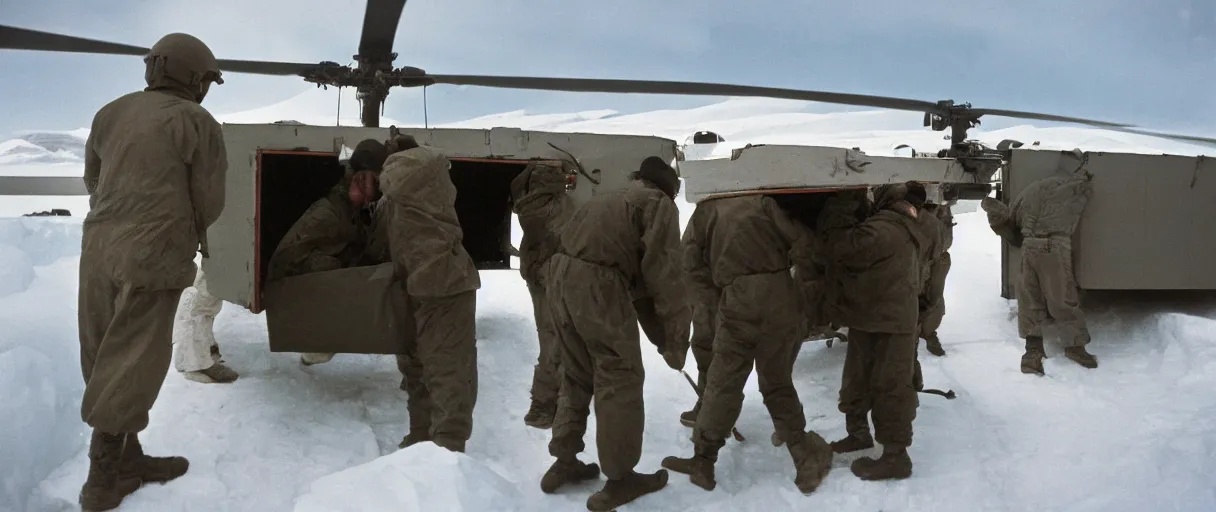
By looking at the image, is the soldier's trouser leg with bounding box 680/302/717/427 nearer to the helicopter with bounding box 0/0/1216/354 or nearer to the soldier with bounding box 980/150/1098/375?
the helicopter with bounding box 0/0/1216/354

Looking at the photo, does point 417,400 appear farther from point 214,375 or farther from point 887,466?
point 887,466

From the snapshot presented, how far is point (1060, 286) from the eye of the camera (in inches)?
238

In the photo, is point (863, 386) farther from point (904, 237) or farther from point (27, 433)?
point (27, 433)

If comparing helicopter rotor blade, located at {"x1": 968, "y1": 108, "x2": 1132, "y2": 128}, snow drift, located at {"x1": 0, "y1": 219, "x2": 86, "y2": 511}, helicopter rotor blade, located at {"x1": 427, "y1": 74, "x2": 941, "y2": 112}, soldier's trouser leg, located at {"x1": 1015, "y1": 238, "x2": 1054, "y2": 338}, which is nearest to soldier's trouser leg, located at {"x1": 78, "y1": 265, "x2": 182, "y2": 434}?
snow drift, located at {"x1": 0, "y1": 219, "x2": 86, "y2": 511}

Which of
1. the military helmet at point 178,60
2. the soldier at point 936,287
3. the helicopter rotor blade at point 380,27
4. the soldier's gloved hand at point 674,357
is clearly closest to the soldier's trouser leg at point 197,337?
the military helmet at point 178,60

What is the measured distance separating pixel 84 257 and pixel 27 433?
2.86 ft

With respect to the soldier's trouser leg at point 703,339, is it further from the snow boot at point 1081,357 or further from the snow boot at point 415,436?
the snow boot at point 1081,357

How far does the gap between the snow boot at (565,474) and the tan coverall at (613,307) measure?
5 centimetres

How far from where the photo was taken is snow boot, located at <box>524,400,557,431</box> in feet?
15.6

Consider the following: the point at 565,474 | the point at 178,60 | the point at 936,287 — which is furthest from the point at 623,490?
the point at 936,287

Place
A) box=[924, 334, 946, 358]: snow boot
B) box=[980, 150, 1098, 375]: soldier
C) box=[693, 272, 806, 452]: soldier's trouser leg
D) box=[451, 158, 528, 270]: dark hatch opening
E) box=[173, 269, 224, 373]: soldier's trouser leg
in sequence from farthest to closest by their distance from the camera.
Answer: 1. box=[924, 334, 946, 358]: snow boot
2. box=[451, 158, 528, 270]: dark hatch opening
3. box=[980, 150, 1098, 375]: soldier
4. box=[173, 269, 224, 373]: soldier's trouser leg
5. box=[693, 272, 806, 452]: soldier's trouser leg

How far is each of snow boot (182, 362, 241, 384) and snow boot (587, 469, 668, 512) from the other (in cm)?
254

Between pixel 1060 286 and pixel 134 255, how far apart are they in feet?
19.8

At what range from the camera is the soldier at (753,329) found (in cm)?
378
